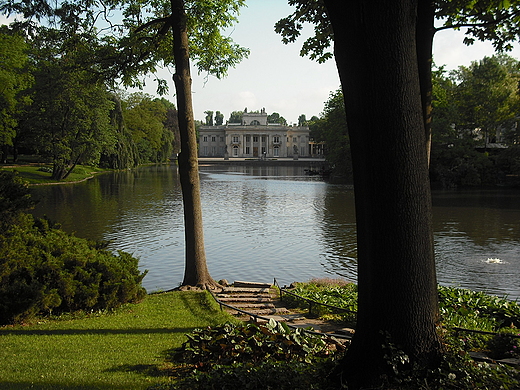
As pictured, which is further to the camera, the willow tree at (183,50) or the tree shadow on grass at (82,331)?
the willow tree at (183,50)

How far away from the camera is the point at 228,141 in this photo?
129250 mm

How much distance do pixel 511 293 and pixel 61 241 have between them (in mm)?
10570

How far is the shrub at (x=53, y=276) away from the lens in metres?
7.00

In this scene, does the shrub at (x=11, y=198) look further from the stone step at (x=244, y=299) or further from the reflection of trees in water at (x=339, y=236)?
the reflection of trees in water at (x=339, y=236)

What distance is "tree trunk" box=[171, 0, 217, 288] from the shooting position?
10688 millimetres

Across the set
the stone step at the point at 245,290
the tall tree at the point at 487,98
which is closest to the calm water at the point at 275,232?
the stone step at the point at 245,290

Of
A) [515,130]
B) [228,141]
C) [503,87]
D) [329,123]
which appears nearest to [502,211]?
[515,130]

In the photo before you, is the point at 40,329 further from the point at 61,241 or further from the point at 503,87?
the point at 503,87

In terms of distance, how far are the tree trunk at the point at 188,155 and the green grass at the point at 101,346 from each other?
2.07 metres

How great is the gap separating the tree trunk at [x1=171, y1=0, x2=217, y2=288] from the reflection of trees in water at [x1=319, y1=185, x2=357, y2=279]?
5.21 meters

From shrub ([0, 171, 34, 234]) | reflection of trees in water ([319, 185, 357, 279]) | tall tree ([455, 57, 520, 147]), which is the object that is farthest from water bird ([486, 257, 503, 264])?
tall tree ([455, 57, 520, 147])

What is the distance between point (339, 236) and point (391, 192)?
55.4 ft

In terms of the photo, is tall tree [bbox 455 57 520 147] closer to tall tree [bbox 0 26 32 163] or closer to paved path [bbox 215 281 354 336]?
tall tree [bbox 0 26 32 163]

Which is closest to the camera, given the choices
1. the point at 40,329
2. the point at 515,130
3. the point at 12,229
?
the point at 40,329
